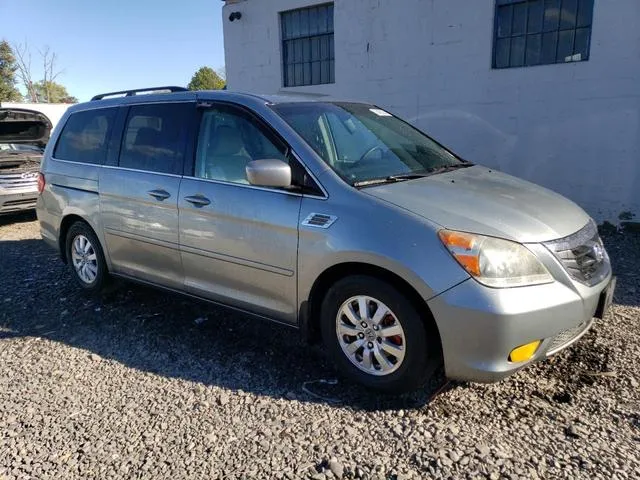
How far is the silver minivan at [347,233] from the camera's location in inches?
106

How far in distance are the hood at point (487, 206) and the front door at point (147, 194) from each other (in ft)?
5.44

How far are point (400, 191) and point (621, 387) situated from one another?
1.77 m

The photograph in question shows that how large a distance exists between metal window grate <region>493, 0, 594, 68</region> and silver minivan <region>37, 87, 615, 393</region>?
13.2ft

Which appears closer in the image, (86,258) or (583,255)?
(583,255)

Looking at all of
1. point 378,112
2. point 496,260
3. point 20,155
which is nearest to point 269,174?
point 496,260

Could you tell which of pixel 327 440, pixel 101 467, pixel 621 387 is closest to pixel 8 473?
pixel 101 467

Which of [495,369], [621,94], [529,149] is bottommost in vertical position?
[495,369]

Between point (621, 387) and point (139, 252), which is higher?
point (139, 252)

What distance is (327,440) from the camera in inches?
107

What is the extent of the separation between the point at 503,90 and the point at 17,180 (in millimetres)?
7802

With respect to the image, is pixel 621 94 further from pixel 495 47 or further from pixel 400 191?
pixel 400 191

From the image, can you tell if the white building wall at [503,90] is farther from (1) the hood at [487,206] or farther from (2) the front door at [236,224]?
(2) the front door at [236,224]

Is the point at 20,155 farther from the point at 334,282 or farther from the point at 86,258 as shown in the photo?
the point at 334,282

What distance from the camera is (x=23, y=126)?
9.75 m
